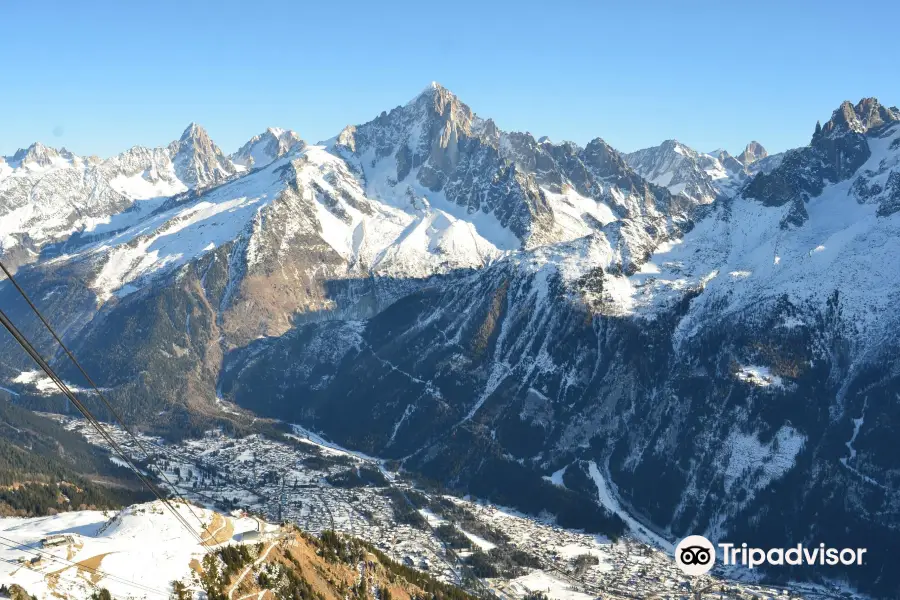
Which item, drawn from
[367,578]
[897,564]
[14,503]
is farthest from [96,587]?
[897,564]

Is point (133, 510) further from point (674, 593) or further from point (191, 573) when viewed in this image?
point (674, 593)

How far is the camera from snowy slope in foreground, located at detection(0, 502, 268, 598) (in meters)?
102

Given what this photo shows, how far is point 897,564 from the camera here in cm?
19650

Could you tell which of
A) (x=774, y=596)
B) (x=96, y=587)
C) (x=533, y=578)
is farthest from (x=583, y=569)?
(x=96, y=587)

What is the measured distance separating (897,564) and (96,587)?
A: 179 meters

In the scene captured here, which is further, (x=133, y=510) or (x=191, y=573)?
(x=133, y=510)

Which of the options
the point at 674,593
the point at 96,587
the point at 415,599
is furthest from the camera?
the point at 674,593

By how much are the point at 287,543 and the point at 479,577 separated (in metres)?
73.9

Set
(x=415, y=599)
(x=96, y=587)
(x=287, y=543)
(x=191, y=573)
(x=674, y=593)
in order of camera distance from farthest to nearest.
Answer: (x=674, y=593), (x=415, y=599), (x=287, y=543), (x=191, y=573), (x=96, y=587)

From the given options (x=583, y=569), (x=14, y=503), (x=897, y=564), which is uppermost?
(x=897, y=564)

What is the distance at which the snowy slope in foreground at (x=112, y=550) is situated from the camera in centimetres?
10188

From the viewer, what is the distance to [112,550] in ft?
376

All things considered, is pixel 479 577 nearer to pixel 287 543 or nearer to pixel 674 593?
pixel 674 593

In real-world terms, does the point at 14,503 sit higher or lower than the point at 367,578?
lower
